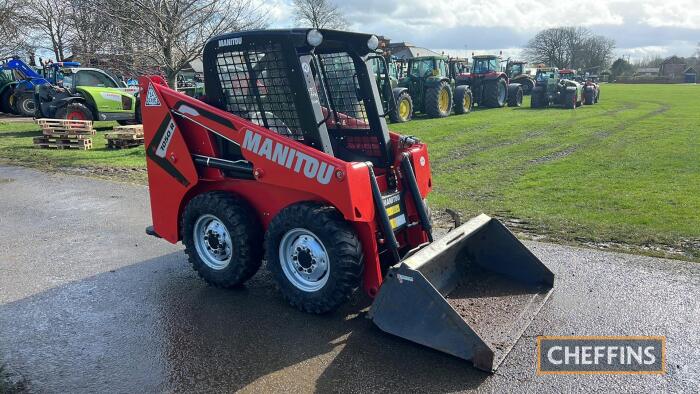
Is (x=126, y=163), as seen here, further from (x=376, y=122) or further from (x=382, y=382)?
(x=382, y=382)

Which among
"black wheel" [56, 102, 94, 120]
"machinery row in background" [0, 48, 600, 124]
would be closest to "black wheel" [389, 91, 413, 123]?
"machinery row in background" [0, 48, 600, 124]

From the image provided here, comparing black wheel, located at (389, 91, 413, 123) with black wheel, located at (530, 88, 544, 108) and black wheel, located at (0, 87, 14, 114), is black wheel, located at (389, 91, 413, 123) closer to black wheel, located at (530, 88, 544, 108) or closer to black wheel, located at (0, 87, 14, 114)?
black wheel, located at (530, 88, 544, 108)

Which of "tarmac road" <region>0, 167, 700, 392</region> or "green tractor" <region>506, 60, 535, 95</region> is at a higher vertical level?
"green tractor" <region>506, 60, 535, 95</region>

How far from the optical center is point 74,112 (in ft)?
58.4

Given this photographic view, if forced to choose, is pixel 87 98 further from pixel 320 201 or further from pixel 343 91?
pixel 320 201

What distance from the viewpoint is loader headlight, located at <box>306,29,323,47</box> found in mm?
4165

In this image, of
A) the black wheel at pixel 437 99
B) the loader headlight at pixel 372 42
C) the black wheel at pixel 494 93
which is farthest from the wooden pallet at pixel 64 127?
the black wheel at pixel 494 93

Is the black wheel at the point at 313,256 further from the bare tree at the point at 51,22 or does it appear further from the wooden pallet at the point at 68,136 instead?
the bare tree at the point at 51,22

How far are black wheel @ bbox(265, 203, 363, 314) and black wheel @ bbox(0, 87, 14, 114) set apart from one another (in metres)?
27.0

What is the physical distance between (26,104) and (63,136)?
11.5 meters

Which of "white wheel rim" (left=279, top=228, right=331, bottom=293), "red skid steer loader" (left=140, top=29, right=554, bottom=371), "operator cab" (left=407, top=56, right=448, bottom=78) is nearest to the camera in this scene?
"red skid steer loader" (left=140, top=29, right=554, bottom=371)

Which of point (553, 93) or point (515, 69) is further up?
point (515, 69)

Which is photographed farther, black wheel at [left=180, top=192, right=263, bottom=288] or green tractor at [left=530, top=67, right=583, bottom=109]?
green tractor at [left=530, top=67, right=583, bottom=109]

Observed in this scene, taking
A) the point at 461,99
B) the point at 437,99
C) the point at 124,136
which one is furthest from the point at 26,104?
the point at 461,99
